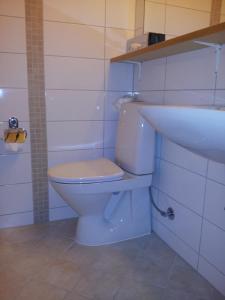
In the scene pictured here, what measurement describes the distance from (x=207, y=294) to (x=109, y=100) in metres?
1.33

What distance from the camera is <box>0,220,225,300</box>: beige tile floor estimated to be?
47.9 inches

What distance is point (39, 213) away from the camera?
188cm

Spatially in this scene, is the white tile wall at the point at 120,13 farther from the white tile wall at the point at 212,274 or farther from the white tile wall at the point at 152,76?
the white tile wall at the point at 212,274

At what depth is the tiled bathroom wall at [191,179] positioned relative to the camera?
1225 mm

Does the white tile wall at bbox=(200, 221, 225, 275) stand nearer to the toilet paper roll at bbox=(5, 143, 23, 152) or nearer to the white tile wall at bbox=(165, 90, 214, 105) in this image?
the white tile wall at bbox=(165, 90, 214, 105)

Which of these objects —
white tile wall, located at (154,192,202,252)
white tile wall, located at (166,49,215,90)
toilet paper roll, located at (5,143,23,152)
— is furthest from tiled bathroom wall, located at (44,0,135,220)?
white tile wall, located at (154,192,202,252)

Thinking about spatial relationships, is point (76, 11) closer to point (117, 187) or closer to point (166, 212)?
point (117, 187)

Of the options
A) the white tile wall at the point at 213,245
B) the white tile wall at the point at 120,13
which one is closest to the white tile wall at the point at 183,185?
the white tile wall at the point at 213,245

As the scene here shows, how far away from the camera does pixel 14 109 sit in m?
1.68

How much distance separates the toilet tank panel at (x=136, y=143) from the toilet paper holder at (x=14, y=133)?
64 cm

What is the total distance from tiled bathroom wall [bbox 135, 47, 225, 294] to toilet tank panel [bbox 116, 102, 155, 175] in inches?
4.4

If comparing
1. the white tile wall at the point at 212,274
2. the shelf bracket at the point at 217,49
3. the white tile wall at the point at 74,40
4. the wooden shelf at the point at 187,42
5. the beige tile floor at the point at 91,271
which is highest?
the white tile wall at the point at 74,40

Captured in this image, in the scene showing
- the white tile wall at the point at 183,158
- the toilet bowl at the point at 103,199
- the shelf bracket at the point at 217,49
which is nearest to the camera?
the shelf bracket at the point at 217,49

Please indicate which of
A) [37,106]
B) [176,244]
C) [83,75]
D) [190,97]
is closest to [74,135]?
[37,106]
